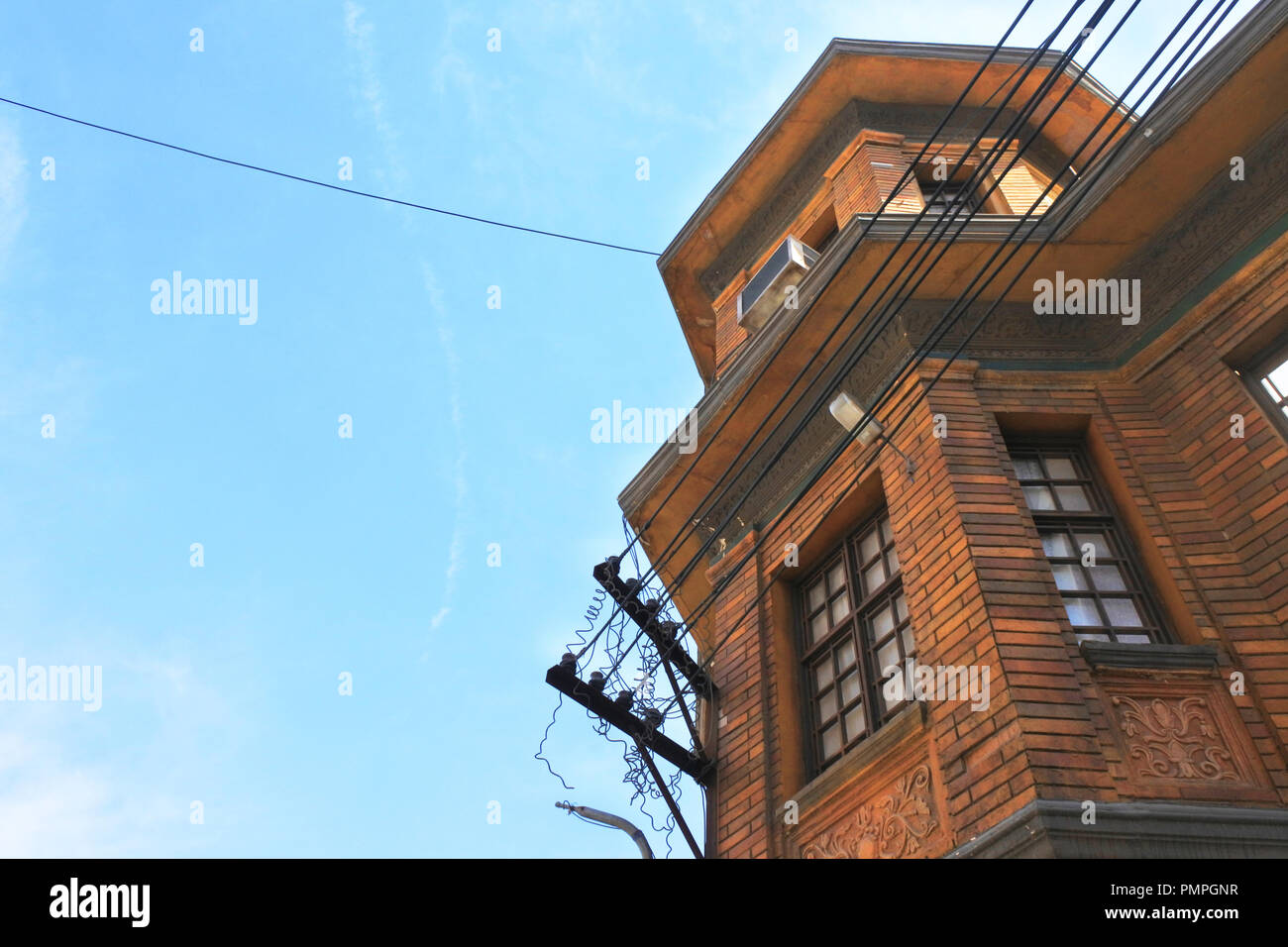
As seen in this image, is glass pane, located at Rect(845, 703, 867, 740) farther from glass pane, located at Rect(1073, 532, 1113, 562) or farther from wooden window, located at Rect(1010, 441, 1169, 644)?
glass pane, located at Rect(1073, 532, 1113, 562)

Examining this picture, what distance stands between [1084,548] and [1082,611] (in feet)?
1.94

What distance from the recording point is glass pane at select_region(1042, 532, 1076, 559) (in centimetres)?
702

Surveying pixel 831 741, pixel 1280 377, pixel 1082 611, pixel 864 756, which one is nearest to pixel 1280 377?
pixel 1280 377

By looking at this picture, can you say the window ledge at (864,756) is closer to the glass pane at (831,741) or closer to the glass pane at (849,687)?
the glass pane at (831,741)

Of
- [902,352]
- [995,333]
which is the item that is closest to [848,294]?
[902,352]

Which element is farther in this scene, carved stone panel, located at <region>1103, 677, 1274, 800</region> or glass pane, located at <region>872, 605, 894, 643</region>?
glass pane, located at <region>872, 605, 894, 643</region>

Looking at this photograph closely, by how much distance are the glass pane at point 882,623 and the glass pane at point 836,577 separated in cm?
70

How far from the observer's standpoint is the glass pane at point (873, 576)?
7.82m

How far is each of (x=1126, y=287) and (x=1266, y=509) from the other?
8.53ft

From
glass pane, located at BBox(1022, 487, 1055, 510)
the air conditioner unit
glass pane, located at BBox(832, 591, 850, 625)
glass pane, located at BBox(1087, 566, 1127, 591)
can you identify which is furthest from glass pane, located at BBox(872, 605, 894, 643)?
the air conditioner unit

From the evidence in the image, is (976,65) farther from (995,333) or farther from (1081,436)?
(1081,436)

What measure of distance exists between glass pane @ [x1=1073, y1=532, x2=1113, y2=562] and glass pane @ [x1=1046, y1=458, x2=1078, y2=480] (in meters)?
0.61

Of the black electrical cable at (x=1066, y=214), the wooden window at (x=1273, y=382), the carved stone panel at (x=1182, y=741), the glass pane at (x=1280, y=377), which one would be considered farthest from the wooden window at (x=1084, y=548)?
the glass pane at (x=1280, y=377)

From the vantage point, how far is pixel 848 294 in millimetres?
8539
